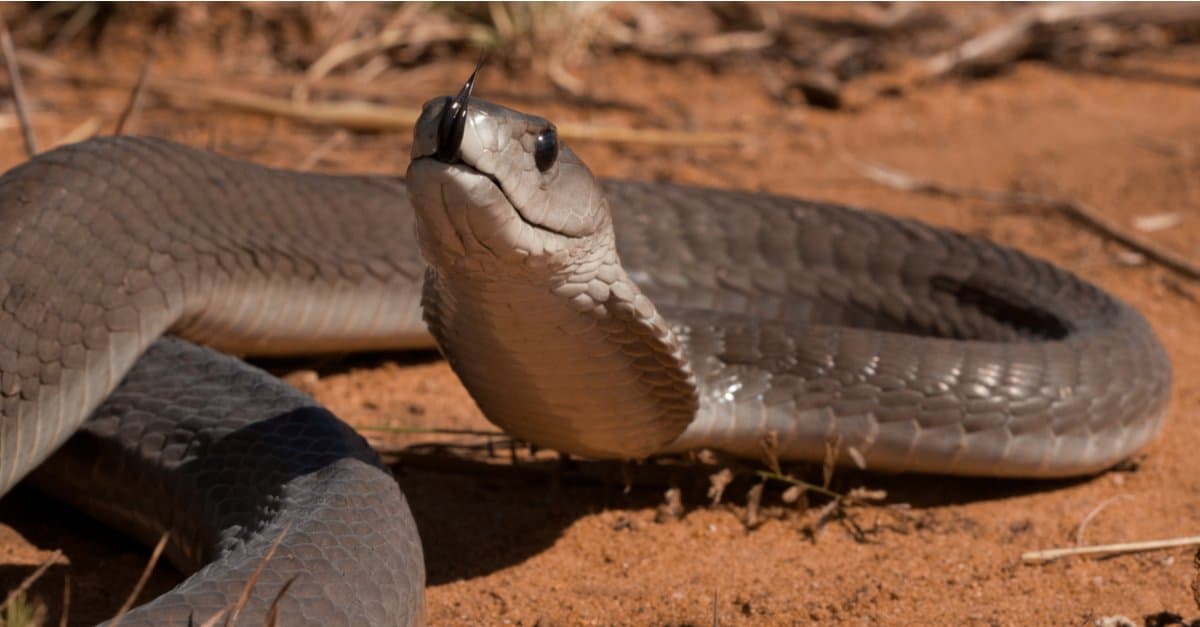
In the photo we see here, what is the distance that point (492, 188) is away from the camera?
2213 millimetres

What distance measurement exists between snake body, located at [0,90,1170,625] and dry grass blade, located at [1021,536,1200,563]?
0.37 metres

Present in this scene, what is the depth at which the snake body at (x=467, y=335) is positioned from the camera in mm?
2352

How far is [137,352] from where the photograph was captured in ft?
10.4

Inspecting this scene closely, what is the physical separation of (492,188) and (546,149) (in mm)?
158

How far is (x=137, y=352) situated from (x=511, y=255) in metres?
1.29

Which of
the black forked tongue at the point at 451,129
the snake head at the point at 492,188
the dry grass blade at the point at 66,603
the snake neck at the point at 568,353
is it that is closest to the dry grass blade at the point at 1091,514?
the snake neck at the point at 568,353

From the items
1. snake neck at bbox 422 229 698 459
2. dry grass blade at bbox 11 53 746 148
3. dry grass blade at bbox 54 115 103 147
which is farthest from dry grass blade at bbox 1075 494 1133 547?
dry grass blade at bbox 54 115 103 147

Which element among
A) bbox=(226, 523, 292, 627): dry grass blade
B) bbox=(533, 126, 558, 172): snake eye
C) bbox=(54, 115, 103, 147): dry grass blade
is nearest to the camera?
bbox=(226, 523, 292, 627): dry grass blade

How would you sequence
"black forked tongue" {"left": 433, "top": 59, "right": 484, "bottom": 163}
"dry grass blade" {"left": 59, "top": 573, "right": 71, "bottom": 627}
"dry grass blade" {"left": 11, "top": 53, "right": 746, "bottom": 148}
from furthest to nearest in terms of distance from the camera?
"dry grass blade" {"left": 11, "top": 53, "right": 746, "bottom": 148}
"black forked tongue" {"left": 433, "top": 59, "right": 484, "bottom": 163}
"dry grass blade" {"left": 59, "top": 573, "right": 71, "bottom": 627}

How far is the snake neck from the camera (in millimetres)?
2451

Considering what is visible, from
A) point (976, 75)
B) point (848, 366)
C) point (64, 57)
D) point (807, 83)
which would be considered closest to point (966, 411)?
point (848, 366)

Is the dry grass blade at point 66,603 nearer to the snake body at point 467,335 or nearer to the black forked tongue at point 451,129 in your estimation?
the snake body at point 467,335

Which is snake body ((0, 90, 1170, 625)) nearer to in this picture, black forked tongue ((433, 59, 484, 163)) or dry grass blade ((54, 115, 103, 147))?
black forked tongue ((433, 59, 484, 163))

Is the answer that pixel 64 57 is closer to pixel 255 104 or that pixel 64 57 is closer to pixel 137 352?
pixel 255 104
